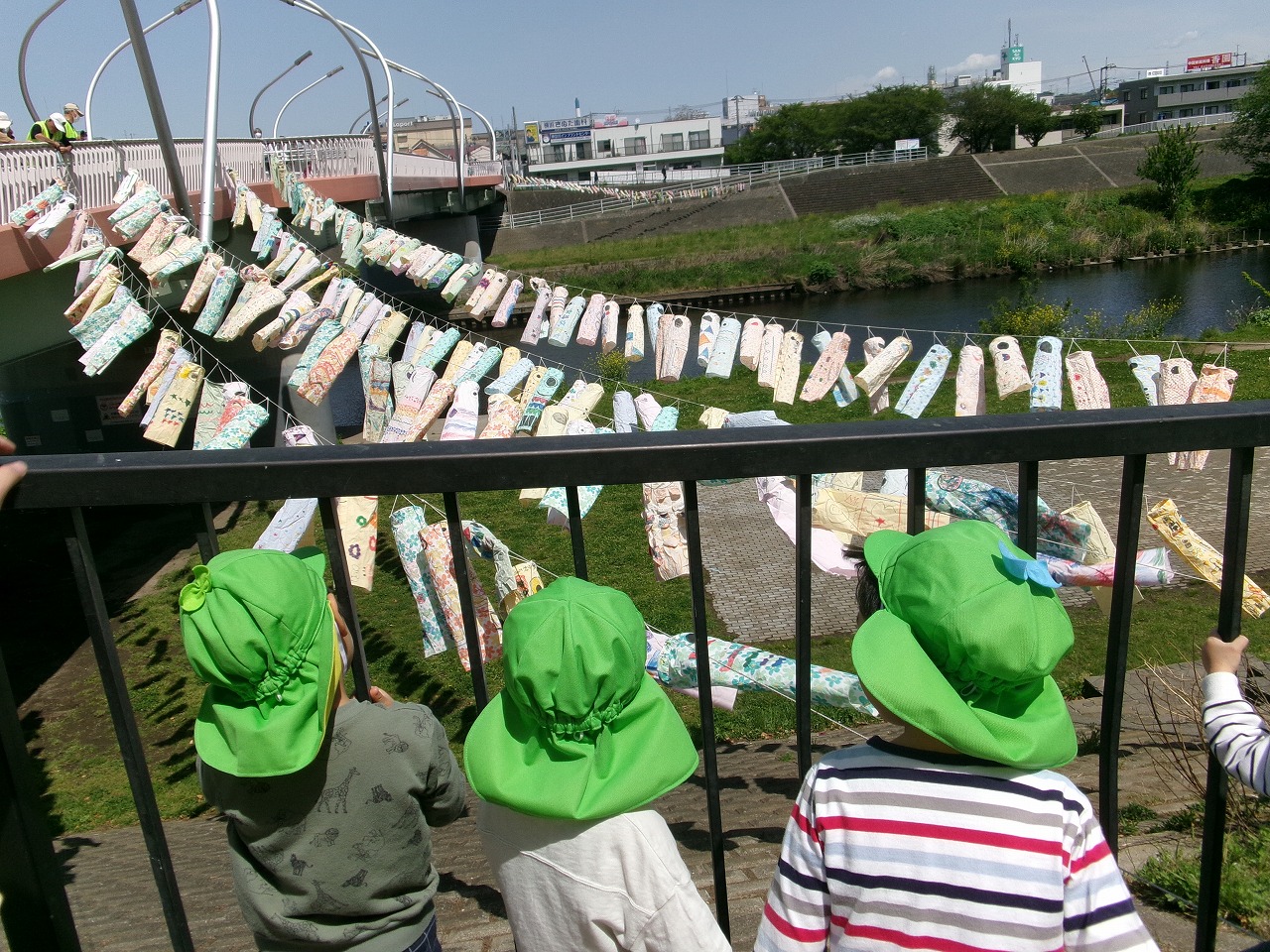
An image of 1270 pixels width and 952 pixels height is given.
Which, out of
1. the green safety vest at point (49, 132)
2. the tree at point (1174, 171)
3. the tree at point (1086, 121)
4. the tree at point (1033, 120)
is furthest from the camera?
the tree at point (1086, 121)

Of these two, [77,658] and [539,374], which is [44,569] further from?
[539,374]

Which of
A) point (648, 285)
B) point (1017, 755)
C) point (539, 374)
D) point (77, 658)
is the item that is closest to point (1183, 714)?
point (1017, 755)

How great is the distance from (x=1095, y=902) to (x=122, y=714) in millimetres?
1619

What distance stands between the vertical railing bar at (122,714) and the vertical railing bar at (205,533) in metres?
0.18

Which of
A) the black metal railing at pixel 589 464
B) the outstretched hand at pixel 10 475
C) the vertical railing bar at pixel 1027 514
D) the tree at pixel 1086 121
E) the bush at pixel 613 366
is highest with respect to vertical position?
Result: the tree at pixel 1086 121

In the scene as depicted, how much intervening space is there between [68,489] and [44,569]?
12056 millimetres

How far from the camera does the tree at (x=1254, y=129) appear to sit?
42.4 meters

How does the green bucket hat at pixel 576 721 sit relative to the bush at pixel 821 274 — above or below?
above

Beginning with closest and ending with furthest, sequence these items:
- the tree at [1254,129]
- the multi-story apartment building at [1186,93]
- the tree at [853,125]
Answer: the tree at [1254,129], the tree at [853,125], the multi-story apartment building at [1186,93]

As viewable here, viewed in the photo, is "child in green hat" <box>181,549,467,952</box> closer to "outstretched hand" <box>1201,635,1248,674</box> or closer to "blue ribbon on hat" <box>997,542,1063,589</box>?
"blue ribbon on hat" <box>997,542,1063,589</box>

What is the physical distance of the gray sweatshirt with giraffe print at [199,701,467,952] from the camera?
1869mm

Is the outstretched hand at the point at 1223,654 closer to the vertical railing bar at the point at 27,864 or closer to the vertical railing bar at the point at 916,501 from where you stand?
the vertical railing bar at the point at 916,501

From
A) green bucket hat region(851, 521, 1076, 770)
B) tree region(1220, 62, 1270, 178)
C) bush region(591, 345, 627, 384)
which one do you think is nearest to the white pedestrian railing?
bush region(591, 345, 627, 384)

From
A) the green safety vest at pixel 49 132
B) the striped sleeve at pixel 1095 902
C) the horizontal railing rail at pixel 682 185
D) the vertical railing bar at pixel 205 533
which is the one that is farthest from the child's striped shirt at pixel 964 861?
the horizontal railing rail at pixel 682 185
